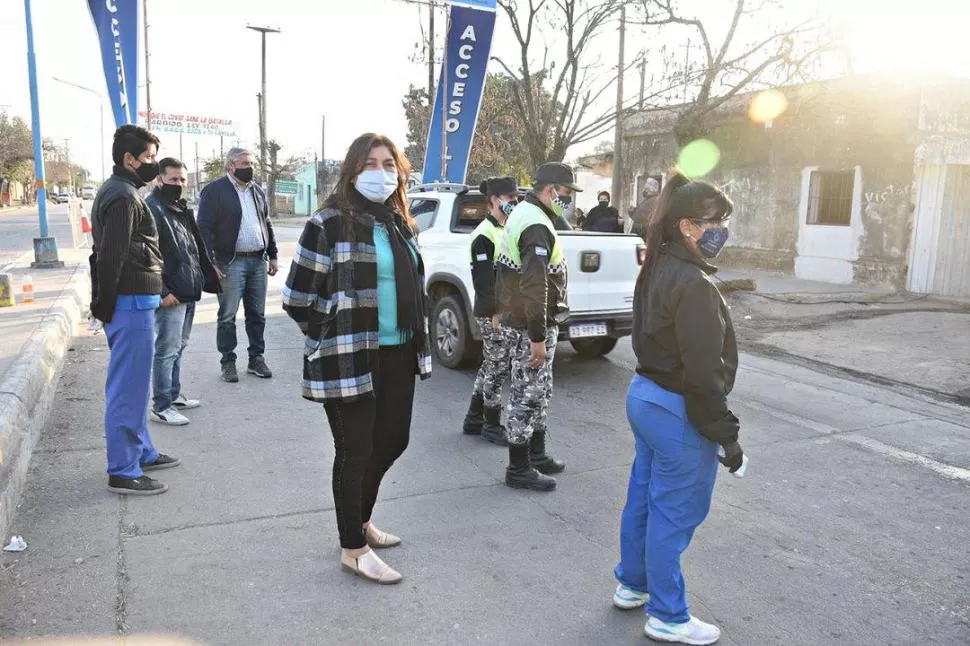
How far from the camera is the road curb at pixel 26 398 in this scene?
3.90 m

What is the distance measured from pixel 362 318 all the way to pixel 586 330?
4.06 meters

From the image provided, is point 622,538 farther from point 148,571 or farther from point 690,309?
point 148,571

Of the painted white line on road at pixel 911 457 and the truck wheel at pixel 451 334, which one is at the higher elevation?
the truck wheel at pixel 451 334

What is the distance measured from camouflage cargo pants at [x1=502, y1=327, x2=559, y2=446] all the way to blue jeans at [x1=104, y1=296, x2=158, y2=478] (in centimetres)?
206

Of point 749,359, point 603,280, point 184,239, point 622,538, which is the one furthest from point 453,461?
point 749,359

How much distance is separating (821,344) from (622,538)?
7.18 metres

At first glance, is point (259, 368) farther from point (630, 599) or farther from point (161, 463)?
point (630, 599)

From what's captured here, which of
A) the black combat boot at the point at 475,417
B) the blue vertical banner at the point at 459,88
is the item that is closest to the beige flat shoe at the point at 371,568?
the black combat boot at the point at 475,417

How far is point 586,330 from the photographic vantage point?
6.87 m

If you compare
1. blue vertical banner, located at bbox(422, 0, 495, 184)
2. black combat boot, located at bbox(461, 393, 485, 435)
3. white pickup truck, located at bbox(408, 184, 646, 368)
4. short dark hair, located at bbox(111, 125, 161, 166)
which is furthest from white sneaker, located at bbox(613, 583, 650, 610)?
blue vertical banner, located at bbox(422, 0, 495, 184)

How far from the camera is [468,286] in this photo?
7.10 metres

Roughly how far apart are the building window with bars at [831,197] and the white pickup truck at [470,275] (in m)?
9.63

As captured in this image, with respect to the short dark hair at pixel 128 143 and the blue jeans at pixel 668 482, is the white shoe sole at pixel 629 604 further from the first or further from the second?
the short dark hair at pixel 128 143

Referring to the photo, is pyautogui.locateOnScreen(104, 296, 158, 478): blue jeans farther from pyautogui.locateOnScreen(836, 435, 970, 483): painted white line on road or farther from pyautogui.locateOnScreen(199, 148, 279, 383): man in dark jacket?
pyautogui.locateOnScreen(836, 435, 970, 483): painted white line on road
